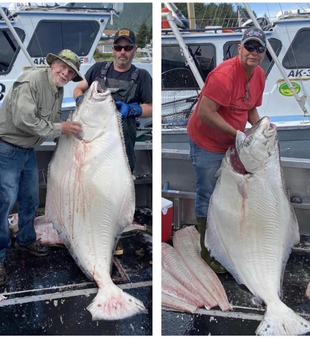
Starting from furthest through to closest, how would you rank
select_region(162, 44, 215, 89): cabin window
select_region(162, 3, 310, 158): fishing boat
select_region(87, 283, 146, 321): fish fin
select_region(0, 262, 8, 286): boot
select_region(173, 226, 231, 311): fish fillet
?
select_region(162, 44, 215, 89): cabin window, select_region(162, 3, 310, 158): fishing boat, select_region(0, 262, 8, 286): boot, select_region(173, 226, 231, 311): fish fillet, select_region(87, 283, 146, 321): fish fin

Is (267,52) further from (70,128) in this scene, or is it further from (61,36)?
(70,128)

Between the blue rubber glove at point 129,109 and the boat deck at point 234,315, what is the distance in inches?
50.9

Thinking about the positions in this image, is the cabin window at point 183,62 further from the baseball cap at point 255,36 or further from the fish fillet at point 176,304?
the fish fillet at point 176,304

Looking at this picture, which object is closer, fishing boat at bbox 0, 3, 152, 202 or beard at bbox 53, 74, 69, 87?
beard at bbox 53, 74, 69, 87

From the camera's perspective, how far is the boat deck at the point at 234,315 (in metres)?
2.08

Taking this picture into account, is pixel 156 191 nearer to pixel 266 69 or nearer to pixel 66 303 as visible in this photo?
pixel 66 303

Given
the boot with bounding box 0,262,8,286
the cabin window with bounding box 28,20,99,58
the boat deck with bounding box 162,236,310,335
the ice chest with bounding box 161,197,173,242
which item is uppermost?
the cabin window with bounding box 28,20,99,58

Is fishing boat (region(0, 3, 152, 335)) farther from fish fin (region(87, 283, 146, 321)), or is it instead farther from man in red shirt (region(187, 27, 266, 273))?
man in red shirt (region(187, 27, 266, 273))

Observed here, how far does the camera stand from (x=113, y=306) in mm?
2045

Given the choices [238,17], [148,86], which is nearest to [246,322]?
[148,86]

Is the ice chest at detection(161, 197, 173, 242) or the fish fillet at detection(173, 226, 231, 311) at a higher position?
the ice chest at detection(161, 197, 173, 242)

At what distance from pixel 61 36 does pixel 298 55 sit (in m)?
4.31

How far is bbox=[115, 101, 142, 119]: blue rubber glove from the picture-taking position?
2.54 metres

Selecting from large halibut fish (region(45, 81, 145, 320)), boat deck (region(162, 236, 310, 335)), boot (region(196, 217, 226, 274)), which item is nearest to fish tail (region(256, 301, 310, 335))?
boat deck (region(162, 236, 310, 335))
